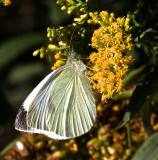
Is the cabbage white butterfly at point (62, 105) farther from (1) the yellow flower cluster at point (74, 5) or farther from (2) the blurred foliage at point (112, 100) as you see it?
(1) the yellow flower cluster at point (74, 5)

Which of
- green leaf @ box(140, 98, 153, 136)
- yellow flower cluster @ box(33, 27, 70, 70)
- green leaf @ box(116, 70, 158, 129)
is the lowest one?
green leaf @ box(140, 98, 153, 136)

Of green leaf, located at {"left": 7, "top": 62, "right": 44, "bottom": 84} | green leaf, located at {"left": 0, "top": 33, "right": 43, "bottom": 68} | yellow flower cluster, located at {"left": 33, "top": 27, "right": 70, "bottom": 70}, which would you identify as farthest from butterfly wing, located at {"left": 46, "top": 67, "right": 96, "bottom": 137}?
green leaf, located at {"left": 7, "top": 62, "right": 44, "bottom": 84}

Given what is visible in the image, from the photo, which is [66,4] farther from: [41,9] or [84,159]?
[41,9]

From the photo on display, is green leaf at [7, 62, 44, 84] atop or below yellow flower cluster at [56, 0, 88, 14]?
below

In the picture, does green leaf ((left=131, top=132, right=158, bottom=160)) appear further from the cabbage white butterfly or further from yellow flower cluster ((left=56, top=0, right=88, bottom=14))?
yellow flower cluster ((left=56, top=0, right=88, bottom=14))

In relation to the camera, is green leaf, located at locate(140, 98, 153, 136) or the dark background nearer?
green leaf, located at locate(140, 98, 153, 136)

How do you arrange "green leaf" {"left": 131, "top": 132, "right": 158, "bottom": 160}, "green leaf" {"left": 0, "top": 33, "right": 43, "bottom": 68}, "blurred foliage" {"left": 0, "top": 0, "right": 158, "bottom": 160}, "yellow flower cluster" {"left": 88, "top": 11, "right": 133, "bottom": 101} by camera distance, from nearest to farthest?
"yellow flower cluster" {"left": 88, "top": 11, "right": 133, "bottom": 101} < "blurred foliage" {"left": 0, "top": 0, "right": 158, "bottom": 160} < "green leaf" {"left": 131, "top": 132, "right": 158, "bottom": 160} < "green leaf" {"left": 0, "top": 33, "right": 43, "bottom": 68}

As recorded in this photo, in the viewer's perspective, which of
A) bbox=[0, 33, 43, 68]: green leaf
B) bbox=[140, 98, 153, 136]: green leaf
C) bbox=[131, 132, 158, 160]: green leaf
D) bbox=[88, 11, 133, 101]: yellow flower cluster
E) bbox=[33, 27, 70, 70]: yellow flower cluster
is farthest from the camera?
bbox=[0, 33, 43, 68]: green leaf

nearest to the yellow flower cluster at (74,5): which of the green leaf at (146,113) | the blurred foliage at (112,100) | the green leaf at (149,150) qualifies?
the blurred foliage at (112,100)
